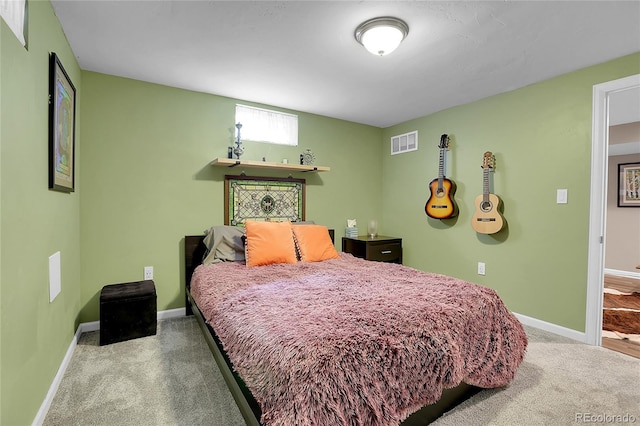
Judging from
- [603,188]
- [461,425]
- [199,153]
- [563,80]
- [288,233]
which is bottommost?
[461,425]

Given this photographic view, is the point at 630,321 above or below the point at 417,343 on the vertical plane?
below

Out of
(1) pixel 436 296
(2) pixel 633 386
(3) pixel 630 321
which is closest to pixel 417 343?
(1) pixel 436 296

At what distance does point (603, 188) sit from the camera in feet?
8.14

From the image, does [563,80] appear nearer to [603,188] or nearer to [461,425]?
[603,188]

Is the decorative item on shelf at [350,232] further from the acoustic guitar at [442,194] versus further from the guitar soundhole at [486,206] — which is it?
the guitar soundhole at [486,206]

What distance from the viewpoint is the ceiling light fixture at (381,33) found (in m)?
1.91

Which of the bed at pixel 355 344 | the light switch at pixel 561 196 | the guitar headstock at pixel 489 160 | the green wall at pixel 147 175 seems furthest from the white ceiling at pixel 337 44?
the bed at pixel 355 344

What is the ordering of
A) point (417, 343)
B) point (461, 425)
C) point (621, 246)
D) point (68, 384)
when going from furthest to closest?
point (621, 246)
point (68, 384)
point (461, 425)
point (417, 343)

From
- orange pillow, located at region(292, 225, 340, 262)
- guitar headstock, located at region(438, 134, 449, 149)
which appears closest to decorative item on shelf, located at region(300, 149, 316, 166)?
orange pillow, located at region(292, 225, 340, 262)

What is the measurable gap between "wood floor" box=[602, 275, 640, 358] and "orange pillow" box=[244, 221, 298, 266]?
106 inches

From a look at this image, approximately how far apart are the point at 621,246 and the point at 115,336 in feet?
23.1

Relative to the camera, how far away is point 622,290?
4.11 meters

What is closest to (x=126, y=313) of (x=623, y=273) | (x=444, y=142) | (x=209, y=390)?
(x=209, y=390)

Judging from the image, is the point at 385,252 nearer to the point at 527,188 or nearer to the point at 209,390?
the point at 527,188
